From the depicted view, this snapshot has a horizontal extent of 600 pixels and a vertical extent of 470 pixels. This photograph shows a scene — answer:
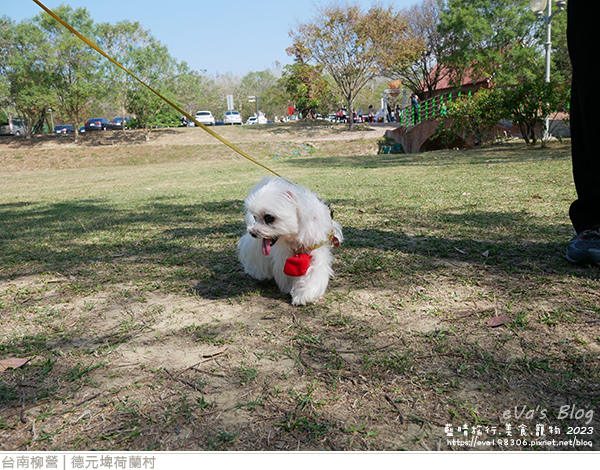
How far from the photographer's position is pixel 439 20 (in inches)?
1453

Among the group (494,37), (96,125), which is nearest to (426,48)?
(494,37)

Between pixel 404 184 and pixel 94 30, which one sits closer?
pixel 404 184

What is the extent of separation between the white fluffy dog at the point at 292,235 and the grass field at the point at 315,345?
0.14 metres

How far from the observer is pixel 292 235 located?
2.52m

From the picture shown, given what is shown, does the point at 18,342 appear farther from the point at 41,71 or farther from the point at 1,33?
the point at 1,33

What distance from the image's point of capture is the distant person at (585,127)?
2.61m

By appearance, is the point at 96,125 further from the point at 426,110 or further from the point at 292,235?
the point at 292,235

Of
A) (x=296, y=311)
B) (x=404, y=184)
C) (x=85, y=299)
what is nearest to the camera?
(x=296, y=311)

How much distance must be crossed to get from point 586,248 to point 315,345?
79.0 inches

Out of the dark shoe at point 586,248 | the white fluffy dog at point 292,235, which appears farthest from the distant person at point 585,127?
the white fluffy dog at point 292,235

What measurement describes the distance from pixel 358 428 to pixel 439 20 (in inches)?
1655

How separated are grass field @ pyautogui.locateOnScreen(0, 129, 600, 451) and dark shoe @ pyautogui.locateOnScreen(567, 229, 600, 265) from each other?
0.08 metres

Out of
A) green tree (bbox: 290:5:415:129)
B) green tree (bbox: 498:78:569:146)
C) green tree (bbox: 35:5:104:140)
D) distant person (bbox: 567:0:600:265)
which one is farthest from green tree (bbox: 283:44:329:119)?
distant person (bbox: 567:0:600:265)

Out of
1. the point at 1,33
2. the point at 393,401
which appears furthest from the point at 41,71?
the point at 393,401
